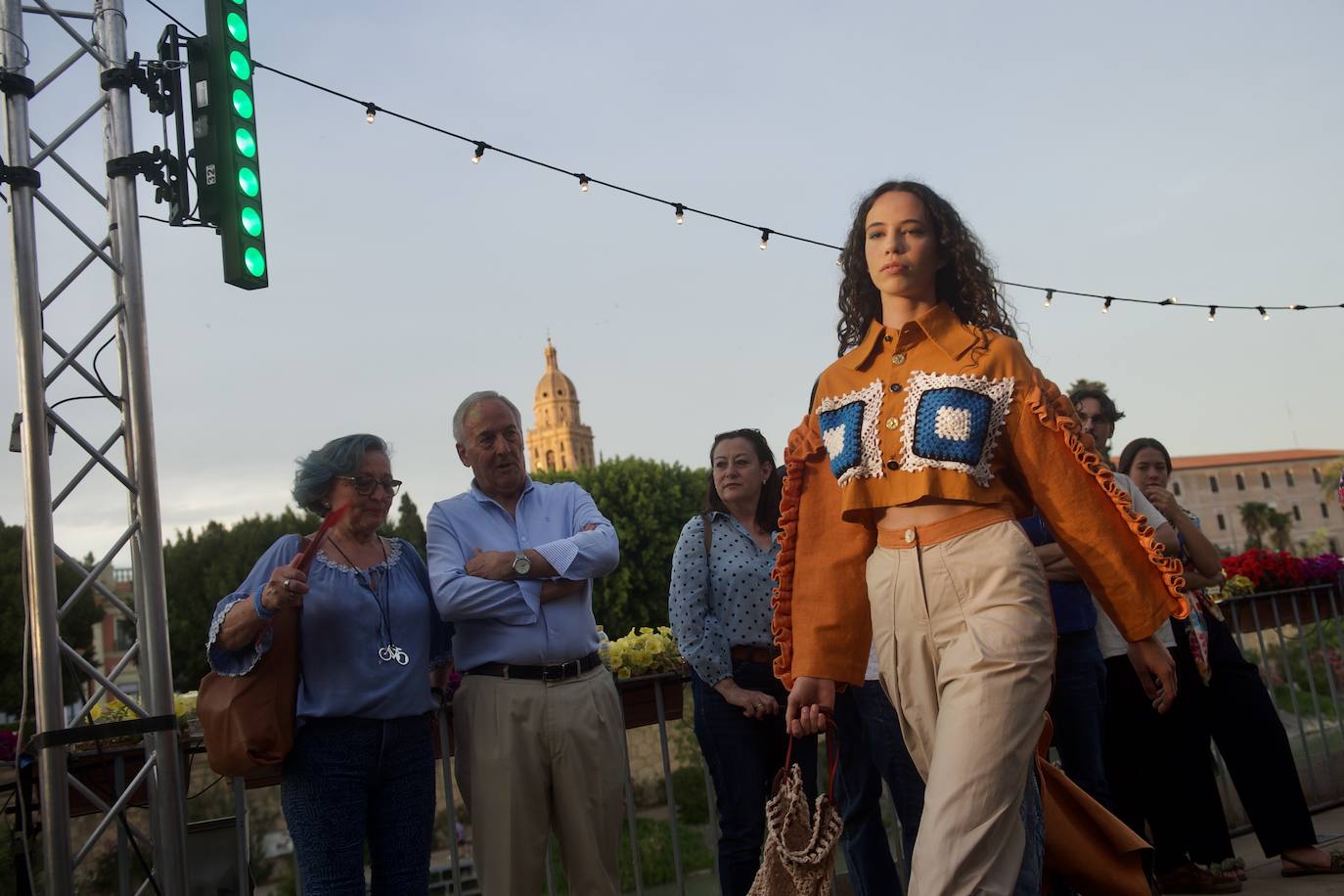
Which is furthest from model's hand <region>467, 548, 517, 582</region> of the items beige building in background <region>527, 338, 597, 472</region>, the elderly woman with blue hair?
beige building in background <region>527, 338, 597, 472</region>

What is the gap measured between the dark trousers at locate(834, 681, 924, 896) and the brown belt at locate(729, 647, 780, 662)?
285mm

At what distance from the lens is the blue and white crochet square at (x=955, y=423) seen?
2367 millimetres

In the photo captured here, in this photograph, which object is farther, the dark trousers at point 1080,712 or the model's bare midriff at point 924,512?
the dark trousers at point 1080,712

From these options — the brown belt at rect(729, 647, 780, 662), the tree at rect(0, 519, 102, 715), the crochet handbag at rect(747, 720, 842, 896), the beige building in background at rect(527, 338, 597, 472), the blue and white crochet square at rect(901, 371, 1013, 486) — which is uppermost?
the beige building in background at rect(527, 338, 597, 472)

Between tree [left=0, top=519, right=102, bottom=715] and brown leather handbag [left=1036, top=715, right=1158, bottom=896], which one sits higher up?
tree [left=0, top=519, right=102, bottom=715]

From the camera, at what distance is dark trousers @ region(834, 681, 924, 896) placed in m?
3.35

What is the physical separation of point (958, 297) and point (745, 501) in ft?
5.28

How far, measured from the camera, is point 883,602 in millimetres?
2404

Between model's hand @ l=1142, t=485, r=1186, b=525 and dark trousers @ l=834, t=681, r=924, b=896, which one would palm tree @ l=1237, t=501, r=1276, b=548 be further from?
dark trousers @ l=834, t=681, r=924, b=896

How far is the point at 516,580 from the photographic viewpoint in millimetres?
3408

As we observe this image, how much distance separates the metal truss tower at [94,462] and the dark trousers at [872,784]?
2165 millimetres

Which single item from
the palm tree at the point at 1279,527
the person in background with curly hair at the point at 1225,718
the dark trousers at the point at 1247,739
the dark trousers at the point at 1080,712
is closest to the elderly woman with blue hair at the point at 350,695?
the dark trousers at the point at 1080,712

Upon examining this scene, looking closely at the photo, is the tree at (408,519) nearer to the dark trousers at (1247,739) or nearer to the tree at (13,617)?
the tree at (13,617)

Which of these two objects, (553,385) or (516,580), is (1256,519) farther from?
(516,580)
